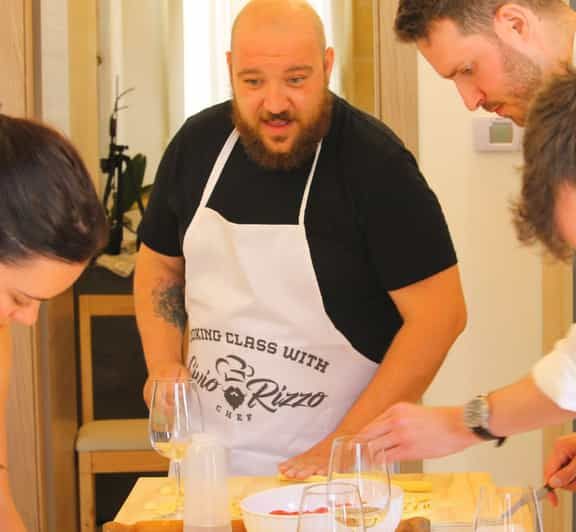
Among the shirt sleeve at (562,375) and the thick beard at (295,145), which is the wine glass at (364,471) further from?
the thick beard at (295,145)

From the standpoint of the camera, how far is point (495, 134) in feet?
9.28

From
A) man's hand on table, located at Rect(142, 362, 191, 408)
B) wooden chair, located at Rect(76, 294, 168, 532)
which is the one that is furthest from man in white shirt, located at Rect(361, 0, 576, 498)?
wooden chair, located at Rect(76, 294, 168, 532)

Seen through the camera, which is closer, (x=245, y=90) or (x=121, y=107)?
(x=245, y=90)

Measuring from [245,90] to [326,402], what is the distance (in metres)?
0.63

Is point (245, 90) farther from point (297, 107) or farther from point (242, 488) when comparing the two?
point (242, 488)

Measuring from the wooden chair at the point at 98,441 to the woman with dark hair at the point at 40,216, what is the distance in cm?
226

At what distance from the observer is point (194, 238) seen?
2264mm

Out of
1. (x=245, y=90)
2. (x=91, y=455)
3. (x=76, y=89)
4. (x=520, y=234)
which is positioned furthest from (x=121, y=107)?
(x=520, y=234)

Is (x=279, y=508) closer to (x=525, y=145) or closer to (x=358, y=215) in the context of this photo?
(x=525, y=145)

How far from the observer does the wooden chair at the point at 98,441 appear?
3.58m

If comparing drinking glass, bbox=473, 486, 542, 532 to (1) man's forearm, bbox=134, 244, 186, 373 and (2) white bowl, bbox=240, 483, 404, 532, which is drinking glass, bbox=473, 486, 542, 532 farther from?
(1) man's forearm, bbox=134, 244, 186, 373

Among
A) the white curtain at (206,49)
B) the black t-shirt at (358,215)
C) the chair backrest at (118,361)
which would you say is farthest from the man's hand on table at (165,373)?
the white curtain at (206,49)

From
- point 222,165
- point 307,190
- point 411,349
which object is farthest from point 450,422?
point 222,165

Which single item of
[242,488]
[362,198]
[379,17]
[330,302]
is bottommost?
[242,488]
